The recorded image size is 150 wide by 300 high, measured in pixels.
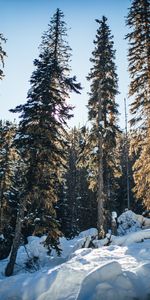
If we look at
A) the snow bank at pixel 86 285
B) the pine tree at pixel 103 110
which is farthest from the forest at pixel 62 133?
the snow bank at pixel 86 285

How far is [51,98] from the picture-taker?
1877 centimetres

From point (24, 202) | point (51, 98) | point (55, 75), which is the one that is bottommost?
point (24, 202)

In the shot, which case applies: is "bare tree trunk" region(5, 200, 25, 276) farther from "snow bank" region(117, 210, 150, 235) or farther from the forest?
"snow bank" region(117, 210, 150, 235)

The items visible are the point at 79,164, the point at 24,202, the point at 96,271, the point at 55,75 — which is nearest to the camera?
the point at 96,271

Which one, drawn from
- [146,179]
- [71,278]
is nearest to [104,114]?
[146,179]

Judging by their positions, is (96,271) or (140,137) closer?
(96,271)

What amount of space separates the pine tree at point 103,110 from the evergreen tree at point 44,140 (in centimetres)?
348

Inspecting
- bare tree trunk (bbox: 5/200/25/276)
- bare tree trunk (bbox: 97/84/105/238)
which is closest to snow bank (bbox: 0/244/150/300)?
bare tree trunk (bbox: 5/200/25/276)

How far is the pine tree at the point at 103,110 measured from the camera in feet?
72.1

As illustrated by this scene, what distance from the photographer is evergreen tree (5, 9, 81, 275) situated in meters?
17.1

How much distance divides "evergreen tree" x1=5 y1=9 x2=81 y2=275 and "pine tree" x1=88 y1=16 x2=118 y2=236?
137 inches

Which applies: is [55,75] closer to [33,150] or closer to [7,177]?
[33,150]

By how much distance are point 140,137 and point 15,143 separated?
7.62m

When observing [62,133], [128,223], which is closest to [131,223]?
[128,223]
